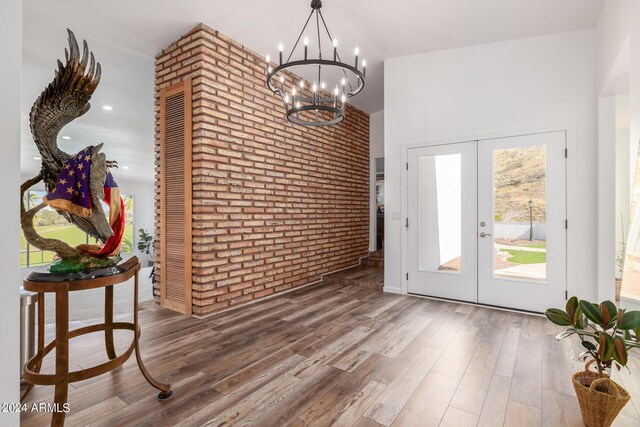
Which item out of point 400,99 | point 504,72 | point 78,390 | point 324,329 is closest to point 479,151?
point 504,72

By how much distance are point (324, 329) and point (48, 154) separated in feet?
8.32

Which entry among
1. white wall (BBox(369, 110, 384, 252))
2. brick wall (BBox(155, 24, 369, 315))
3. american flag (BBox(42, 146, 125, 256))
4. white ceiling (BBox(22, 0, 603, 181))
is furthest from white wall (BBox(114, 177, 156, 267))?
american flag (BBox(42, 146, 125, 256))

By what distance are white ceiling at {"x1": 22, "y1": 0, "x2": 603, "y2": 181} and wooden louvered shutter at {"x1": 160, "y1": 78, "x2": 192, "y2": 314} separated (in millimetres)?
671

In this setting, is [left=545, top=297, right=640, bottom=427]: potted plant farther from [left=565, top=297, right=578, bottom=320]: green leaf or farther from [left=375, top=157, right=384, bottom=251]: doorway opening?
[left=375, top=157, right=384, bottom=251]: doorway opening

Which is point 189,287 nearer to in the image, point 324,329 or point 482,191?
point 324,329

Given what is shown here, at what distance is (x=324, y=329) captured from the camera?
309 cm

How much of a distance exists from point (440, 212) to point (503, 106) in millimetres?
1475

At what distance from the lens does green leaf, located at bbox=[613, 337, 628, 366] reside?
4.91ft

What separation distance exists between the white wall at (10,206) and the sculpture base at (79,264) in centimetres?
47

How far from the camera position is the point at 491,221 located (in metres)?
3.81

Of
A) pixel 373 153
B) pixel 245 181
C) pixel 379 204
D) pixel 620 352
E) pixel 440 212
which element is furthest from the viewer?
pixel 379 204

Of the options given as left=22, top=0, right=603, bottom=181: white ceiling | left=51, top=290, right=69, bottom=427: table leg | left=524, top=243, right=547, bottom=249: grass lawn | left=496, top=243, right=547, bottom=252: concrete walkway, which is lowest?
left=51, top=290, right=69, bottom=427: table leg

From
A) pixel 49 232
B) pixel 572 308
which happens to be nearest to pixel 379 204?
pixel 572 308

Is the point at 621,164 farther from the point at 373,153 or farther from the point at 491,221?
the point at 373,153
